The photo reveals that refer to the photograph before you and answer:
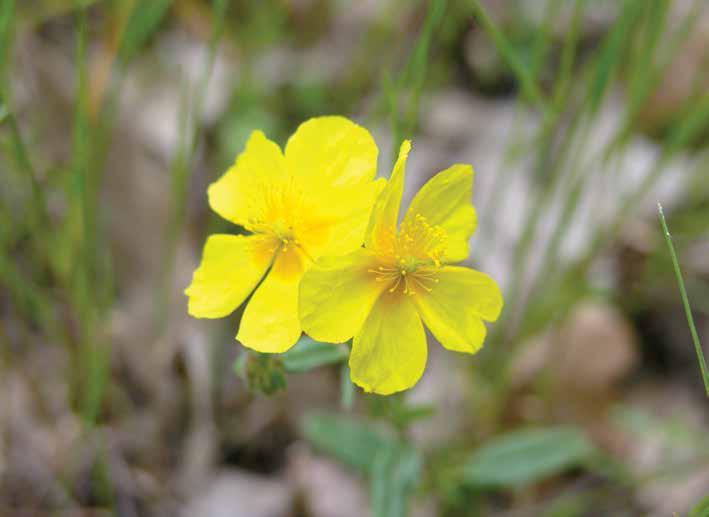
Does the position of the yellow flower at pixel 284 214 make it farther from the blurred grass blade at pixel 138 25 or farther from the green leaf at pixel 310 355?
the blurred grass blade at pixel 138 25

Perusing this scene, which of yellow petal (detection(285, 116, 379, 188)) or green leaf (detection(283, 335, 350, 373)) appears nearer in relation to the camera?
yellow petal (detection(285, 116, 379, 188))

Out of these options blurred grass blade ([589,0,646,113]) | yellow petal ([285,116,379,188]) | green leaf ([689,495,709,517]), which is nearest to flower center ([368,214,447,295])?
yellow petal ([285,116,379,188])

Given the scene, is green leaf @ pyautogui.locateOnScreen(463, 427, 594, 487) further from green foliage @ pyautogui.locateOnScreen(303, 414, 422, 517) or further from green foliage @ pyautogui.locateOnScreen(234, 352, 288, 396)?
green foliage @ pyautogui.locateOnScreen(234, 352, 288, 396)

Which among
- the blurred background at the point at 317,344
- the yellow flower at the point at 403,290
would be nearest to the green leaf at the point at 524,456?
the blurred background at the point at 317,344


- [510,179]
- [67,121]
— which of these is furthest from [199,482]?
[510,179]

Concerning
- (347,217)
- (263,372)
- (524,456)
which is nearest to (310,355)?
(263,372)

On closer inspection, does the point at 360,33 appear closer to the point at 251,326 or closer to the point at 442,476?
the point at 442,476
